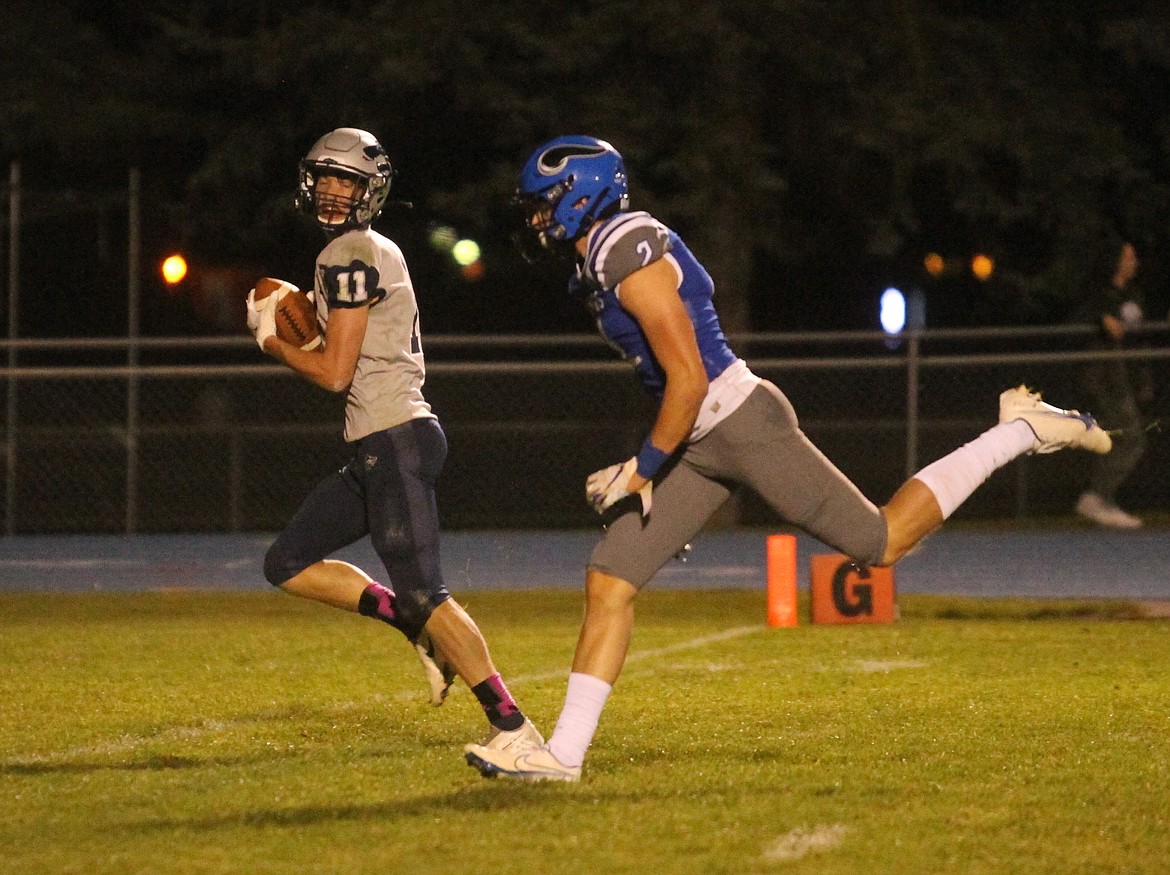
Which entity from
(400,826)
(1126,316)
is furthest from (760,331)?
(400,826)

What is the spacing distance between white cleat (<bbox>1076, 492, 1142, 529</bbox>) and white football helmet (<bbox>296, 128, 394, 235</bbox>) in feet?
32.8

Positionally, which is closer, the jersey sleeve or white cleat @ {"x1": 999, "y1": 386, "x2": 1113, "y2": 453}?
the jersey sleeve

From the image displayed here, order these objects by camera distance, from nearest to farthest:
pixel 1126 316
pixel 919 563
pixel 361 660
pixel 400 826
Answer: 1. pixel 400 826
2. pixel 361 660
3. pixel 919 563
4. pixel 1126 316

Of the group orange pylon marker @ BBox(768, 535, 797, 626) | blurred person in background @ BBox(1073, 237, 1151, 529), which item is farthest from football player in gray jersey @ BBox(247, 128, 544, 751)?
blurred person in background @ BBox(1073, 237, 1151, 529)

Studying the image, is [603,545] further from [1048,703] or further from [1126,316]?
[1126,316]

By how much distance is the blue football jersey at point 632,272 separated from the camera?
5.75 m

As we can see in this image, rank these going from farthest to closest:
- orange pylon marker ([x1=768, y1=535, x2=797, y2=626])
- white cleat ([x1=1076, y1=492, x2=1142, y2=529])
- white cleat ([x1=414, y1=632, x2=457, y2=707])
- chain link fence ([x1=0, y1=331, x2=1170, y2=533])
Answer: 1. chain link fence ([x1=0, y1=331, x2=1170, y2=533])
2. white cleat ([x1=1076, y1=492, x2=1142, y2=529])
3. orange pylon marker ([x1=768, y1=535, x2=797, y2=626])
4. white cleat ([x1=414, y1=632, x2=457, y2=707])

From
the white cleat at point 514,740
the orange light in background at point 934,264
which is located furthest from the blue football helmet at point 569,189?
the orange light in background at point 934,264

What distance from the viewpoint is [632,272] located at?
5.72 meters

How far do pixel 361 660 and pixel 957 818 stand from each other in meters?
4.28

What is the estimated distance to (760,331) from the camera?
82.4 ft

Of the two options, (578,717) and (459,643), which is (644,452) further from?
(459,643)

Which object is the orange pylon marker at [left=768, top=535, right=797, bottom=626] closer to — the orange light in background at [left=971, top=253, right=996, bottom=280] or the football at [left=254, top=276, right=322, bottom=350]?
the football at [left=254, top=276, right=322, bottom=350]

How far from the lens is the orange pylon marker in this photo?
10.2 metres
